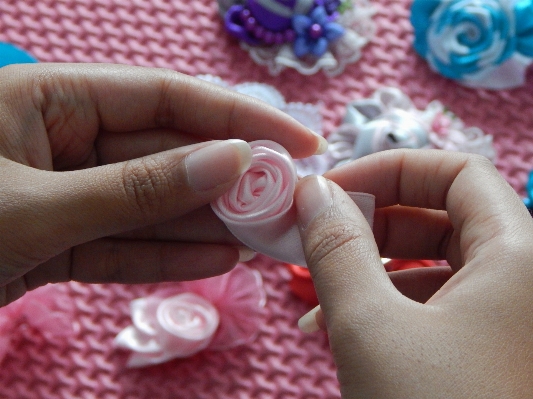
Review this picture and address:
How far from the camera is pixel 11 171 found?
0.60m

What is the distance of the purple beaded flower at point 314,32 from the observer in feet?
3.51

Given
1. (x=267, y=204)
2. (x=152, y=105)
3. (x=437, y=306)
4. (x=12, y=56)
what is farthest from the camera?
(x=12, y=56)

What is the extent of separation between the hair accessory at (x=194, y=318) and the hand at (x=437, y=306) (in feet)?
1.18

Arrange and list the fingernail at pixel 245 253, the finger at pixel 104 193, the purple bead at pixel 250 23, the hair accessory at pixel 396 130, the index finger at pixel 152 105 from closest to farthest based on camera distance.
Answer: the finger at pixel 104 193, the index finger at pixel 152 105, the fingernail at pixel 245 253, the hair accessory at pixel 396 130, the purple bead at pixel 250 23

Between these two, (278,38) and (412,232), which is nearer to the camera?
(412,232)

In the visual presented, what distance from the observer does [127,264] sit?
805mm

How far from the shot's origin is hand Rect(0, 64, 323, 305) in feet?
1.92

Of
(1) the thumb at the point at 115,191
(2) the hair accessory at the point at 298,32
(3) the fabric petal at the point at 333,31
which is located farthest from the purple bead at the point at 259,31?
(1) the thumb at the point at 115,191

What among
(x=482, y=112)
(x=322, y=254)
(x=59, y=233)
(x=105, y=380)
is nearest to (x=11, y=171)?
(x=59, y=233)

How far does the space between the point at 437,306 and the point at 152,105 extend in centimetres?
45

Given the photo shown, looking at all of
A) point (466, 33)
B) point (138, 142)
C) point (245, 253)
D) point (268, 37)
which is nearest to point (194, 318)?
point (245, 253)

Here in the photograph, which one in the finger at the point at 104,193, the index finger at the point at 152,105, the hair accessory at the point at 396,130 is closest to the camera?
the finger at the point at 104,193

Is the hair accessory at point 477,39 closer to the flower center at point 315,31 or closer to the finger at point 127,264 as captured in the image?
the flower center at point 315,31

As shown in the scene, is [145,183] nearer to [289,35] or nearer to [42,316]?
[42,316]
